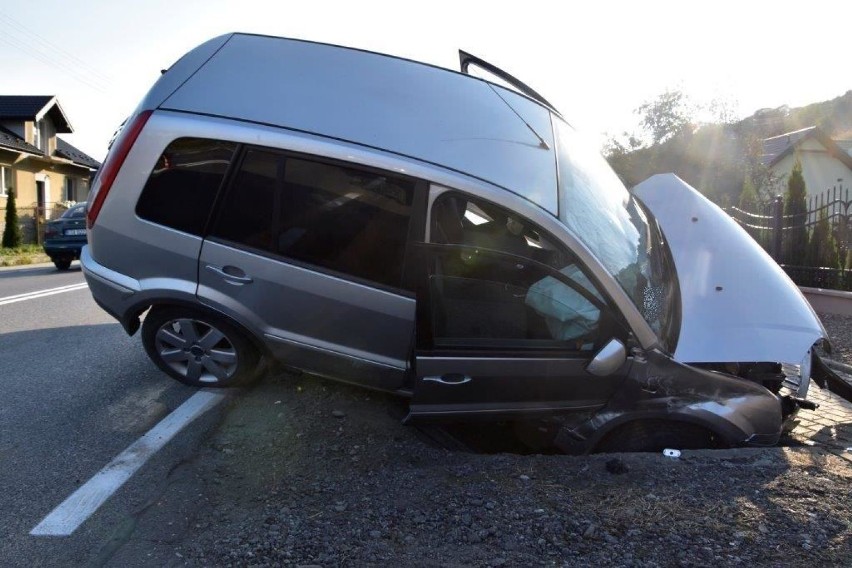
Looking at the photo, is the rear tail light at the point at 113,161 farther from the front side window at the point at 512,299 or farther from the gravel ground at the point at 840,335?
the gravel ground at the point at 840,335

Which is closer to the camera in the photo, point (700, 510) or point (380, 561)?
point (380, 561)

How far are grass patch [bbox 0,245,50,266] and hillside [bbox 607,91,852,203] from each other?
1993cm

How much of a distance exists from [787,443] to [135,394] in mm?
4483

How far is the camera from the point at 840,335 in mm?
7934

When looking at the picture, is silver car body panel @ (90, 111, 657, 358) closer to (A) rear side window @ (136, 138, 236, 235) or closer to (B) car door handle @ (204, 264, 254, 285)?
(A) rear side window @ (136, 138, 236, 235)

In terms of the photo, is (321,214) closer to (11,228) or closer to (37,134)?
(11,228)

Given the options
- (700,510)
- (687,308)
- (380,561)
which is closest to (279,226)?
(380,561)

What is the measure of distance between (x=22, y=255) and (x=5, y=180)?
765 centimetres

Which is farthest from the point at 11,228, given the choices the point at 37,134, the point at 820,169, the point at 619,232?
the point at 820,169

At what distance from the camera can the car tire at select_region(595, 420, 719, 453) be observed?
12.7 ft

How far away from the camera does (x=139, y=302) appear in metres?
4.58

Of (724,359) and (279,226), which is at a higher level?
(279,226)

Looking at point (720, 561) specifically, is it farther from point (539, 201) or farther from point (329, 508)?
point (539, 201)

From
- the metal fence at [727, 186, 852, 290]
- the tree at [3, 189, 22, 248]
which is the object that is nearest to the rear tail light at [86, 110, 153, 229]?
the metal fence at [727, 186, 852, 290]
